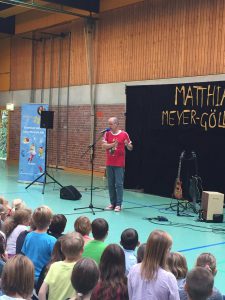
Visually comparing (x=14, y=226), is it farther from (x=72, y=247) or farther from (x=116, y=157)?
(x=116, y=157)

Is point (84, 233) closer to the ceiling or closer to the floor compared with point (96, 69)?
closer to the floor

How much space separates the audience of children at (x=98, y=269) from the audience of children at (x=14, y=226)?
15 centimetres

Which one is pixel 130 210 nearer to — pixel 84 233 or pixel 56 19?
pixel 84 233

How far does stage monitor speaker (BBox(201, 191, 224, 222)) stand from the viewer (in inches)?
296

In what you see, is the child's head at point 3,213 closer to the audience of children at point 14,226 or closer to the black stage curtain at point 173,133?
the audience of children at point 14,226

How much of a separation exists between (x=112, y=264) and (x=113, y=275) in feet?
0.21

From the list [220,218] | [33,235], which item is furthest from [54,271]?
[220,218]

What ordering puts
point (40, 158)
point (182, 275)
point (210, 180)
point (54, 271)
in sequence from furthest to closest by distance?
point (40, 158)
point (210, 180)
point (182, 275)
point (54, 271)

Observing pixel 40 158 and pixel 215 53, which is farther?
pixel 40 158

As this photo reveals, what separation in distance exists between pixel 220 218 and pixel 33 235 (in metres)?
4.80

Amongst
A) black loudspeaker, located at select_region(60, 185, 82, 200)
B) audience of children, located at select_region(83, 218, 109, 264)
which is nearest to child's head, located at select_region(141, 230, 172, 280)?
audience of children, located at select_region(83, 218, 109, 264)

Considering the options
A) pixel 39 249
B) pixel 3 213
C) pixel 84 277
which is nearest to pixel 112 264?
pixel 84 277

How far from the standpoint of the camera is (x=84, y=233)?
12.1 ft

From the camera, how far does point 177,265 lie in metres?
2.97
